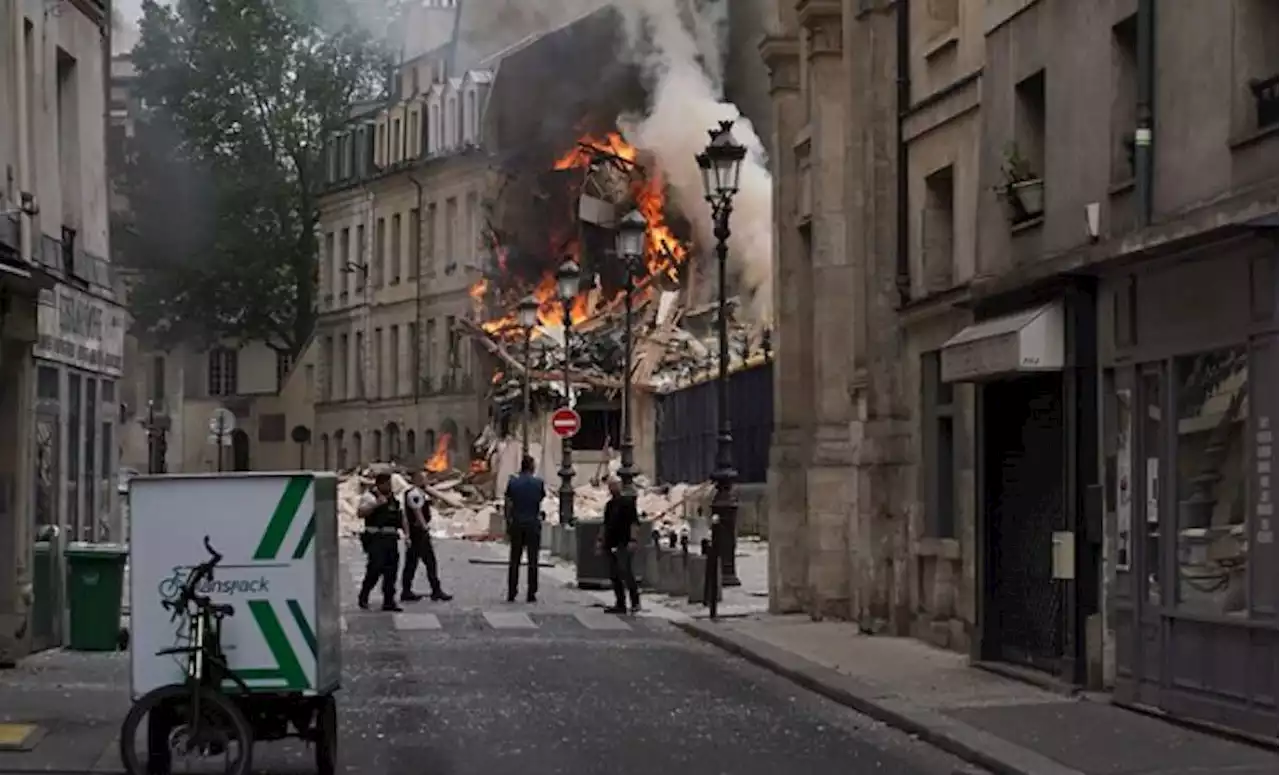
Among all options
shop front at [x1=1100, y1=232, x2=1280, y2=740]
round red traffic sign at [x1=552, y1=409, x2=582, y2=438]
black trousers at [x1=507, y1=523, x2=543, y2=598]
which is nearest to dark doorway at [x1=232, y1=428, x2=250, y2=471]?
round red traffic sign at [x1=552, y1=409, x2=582, y2=438]

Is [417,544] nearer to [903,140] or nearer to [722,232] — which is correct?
[722,232]

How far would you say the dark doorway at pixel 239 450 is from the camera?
298 ft

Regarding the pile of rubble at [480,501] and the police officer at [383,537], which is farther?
the pile of rubble at [480,501]

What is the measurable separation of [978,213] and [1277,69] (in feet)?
19.1

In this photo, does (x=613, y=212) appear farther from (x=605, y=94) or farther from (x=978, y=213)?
(x=978, y=213)

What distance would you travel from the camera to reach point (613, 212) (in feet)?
236

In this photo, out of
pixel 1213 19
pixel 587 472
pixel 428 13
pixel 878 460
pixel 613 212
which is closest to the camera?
pixel 1213 19

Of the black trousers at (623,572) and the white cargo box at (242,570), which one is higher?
the white cargo box at (242,570)

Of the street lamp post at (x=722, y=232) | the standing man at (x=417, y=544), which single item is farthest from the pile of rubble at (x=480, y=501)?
the street lamp post at (x=722, y=232)

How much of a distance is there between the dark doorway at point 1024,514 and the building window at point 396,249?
65.2 m

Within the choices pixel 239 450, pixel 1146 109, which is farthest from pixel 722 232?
pixel 239 450

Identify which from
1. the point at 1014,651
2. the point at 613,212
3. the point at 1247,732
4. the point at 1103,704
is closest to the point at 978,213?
the point at 1014,651

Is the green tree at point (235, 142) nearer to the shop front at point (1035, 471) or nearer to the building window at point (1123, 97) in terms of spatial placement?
the shop front at point (1035, 471)

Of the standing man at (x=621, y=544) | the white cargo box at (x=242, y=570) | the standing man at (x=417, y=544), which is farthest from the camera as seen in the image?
the standing man at (x=417, y=544)
